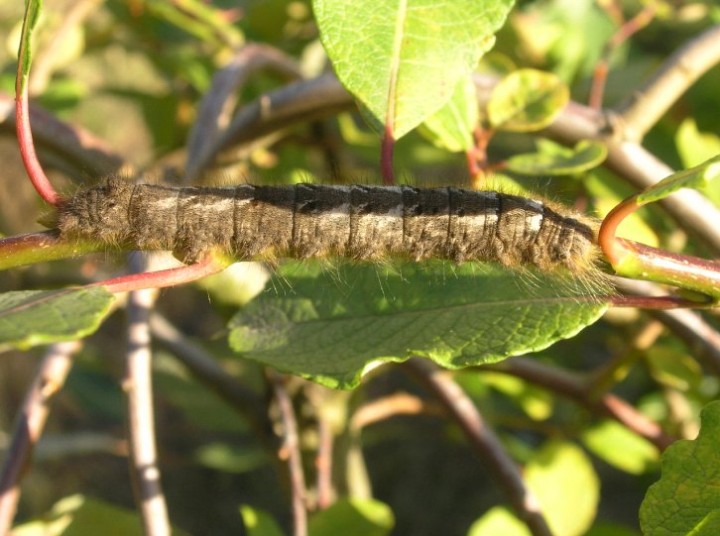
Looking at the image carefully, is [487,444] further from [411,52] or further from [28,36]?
[28,36]

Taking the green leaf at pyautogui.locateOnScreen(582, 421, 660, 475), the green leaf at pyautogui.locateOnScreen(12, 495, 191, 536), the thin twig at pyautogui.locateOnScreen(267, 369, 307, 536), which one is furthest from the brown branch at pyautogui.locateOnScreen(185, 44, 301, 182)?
the green leaf at pyautogui.locateOnScreen(582, 421, 660, 475)

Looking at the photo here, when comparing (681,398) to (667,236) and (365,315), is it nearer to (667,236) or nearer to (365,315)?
(667,236)

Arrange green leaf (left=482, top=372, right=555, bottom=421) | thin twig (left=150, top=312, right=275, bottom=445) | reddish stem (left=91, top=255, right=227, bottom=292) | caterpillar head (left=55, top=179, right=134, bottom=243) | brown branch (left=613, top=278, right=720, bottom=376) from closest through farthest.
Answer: reddish stem (left=91, top=255, right=227, bottom=292) < caterpillar head (left=55, top=179, right=134, bottom=243) < brown branch (left=613, top=278, right=720, bottom=376) < thin twig (left=150, top=312, right=275, bottom=445) < green leaf (left=482, top=372, right=555, bottom=421)

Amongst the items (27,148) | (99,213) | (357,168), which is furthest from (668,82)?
(357,168)

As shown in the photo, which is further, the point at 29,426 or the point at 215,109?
the point at 215,109

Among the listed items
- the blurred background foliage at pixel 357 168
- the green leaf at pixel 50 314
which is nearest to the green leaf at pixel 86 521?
the blurred background foliage at pixel 357 168

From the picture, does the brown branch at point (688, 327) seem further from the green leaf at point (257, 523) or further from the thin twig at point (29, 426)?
the thin twig at point (29, 426)

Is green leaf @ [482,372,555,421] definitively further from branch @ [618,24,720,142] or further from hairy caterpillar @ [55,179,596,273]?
hairy caterpillar @ [55,179,596,273]
